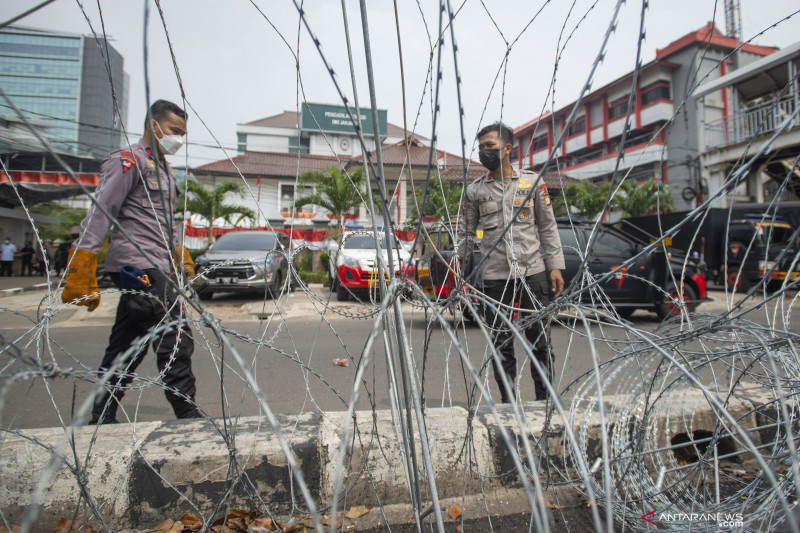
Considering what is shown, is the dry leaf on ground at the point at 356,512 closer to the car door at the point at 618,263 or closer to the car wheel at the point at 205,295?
the car door at the point at 618,263

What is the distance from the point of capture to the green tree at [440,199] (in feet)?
3.84

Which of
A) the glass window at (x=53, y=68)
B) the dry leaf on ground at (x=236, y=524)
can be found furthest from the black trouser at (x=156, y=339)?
the glass window at (x=53, y=68)

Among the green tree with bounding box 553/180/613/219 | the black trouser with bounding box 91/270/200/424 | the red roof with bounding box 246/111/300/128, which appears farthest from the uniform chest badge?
the red roof with bounding box 246/111/300/128

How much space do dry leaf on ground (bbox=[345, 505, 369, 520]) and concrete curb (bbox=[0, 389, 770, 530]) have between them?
0.02 m

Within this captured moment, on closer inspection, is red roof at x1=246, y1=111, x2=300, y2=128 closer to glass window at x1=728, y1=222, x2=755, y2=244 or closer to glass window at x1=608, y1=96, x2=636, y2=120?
glass window at x1=608, y1=96, x2=636, y2=120

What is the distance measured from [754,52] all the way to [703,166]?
25.9 feet

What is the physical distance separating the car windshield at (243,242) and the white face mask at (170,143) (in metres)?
5.88

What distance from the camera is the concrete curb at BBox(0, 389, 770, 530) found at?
1392 millimetres

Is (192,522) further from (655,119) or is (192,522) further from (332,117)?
(655,119)

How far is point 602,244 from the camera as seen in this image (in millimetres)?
6070

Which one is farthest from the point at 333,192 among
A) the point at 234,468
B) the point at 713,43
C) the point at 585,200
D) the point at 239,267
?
the point at 713,43

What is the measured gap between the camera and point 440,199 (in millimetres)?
11945

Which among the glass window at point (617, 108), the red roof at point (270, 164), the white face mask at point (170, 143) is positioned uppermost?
the glass window at point (617, 108)

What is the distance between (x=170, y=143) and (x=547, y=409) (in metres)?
1.93
